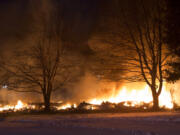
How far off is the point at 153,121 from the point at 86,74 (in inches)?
427

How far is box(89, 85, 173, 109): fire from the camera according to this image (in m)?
15.7

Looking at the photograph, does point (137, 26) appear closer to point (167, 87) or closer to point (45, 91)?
point (167, 87)

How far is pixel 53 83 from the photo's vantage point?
49.9 feet

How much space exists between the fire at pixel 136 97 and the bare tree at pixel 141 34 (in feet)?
8.32

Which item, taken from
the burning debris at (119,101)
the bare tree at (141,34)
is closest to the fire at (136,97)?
the burning debris at (119,101)

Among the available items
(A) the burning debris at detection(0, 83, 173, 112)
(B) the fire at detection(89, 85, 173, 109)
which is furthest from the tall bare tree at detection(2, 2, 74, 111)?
(B) the fire at detection(89, 85, 173, 109)

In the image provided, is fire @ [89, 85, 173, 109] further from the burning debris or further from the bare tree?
the bare tree

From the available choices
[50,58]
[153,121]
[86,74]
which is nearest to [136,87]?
[86,74]

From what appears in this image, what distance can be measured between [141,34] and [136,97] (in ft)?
19.0

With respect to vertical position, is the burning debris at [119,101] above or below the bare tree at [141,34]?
below

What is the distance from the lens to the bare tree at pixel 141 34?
1304 centimetres

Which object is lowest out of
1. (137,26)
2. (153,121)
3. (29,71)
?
(153,121)

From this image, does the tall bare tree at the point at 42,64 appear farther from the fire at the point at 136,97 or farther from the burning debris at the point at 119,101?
the fire at the point at 136,97

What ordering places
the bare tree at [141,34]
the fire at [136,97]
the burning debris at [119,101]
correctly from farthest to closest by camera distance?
1. the fire at [136,97]
2. the burning debris at [119,101]
3. the bare tree at [141,34]
